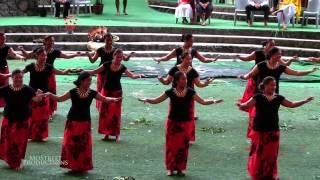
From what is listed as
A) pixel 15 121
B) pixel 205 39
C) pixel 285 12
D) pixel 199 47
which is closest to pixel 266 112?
pixel 15 121

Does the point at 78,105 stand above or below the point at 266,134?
above

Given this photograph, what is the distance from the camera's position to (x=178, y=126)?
735cm

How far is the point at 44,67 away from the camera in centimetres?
880

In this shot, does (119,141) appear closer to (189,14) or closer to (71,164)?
(71,164)

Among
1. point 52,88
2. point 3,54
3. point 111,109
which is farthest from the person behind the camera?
point 3,54

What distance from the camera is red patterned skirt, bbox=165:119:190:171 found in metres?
7.26

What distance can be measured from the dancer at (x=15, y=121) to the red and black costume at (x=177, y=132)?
5.17 feet

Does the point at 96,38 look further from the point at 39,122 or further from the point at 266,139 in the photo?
the point at 266,139

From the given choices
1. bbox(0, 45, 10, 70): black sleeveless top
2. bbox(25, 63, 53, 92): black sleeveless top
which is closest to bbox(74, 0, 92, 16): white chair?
bbox(0, 45, 10, 70): black sleeveless top

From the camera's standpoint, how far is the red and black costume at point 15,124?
7328 millimetres

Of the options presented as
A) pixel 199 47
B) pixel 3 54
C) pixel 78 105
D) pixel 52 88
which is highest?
pixel 3 54

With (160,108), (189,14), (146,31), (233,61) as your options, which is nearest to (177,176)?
(160,108)

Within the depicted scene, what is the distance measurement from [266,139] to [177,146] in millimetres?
1048

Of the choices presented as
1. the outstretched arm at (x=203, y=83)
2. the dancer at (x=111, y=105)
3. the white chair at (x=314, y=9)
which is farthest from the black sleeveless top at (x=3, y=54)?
the white chair at (x=314, y=9)
